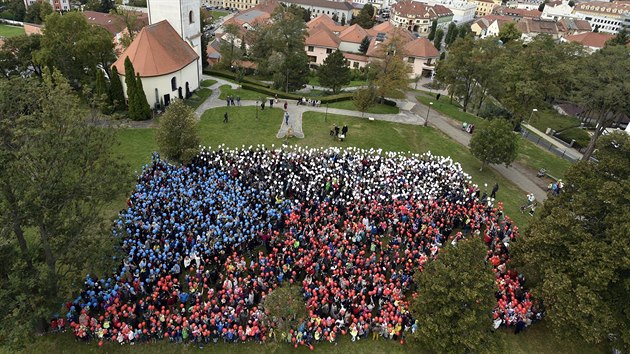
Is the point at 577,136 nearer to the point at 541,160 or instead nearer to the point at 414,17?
the point at 541,160

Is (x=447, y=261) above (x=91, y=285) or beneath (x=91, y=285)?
above

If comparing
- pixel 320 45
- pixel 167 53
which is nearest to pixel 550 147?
pixel 167 53

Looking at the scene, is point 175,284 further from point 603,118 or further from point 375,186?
point 603,118

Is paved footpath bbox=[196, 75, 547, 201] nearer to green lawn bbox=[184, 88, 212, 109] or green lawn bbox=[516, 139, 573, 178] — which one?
green lawn bbox=[184, 88, 212, 109]

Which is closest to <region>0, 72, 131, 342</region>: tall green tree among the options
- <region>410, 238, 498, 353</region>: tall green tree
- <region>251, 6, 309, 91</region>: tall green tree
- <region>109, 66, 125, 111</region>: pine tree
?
<region>410, 238, 498, 353</region>: tall green tree

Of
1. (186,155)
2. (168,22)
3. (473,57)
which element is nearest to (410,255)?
(186,155)

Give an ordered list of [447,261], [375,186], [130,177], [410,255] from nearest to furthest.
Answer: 1. [447,261]
2. [130,177]
3. [410,255]
4. [375,186]
